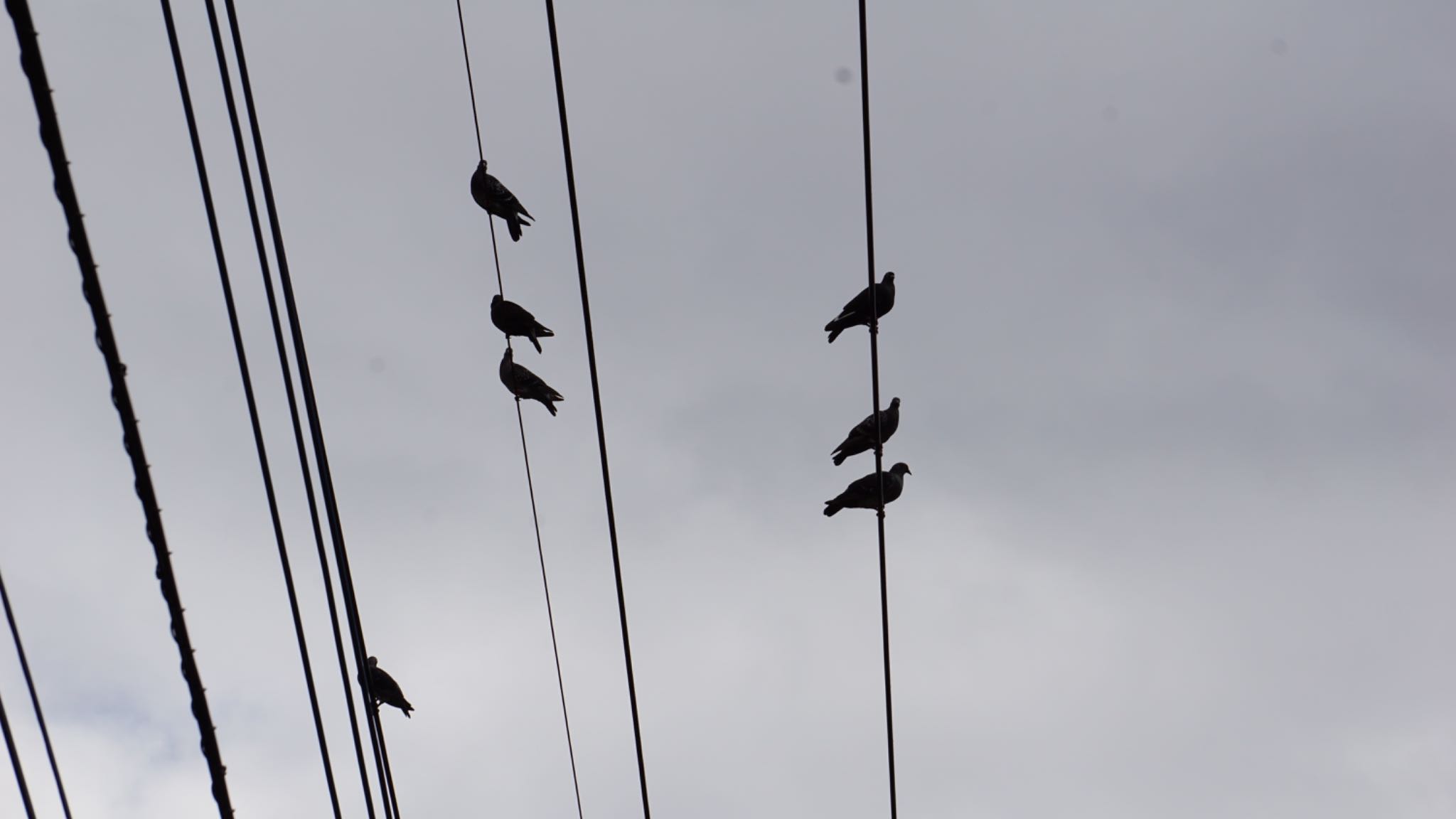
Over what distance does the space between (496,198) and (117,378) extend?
6888mm

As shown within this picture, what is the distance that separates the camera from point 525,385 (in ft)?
38.9

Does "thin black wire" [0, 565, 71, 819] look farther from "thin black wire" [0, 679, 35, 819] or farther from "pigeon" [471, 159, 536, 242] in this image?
"pigeon" [471, 159, 536, 242]

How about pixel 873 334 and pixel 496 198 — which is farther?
pixel 496 198

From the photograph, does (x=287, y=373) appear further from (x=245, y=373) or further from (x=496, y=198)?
(x=496, y=198)


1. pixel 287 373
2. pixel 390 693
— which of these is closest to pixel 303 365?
pixel 287 373

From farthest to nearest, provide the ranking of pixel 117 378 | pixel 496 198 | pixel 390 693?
pixel 496 198, pixel 390 693, pixel 117 378

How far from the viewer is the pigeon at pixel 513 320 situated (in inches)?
455

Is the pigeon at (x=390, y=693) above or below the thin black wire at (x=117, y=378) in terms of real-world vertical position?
below

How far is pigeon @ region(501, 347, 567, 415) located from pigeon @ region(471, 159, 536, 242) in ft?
3.75

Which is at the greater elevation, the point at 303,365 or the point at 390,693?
the point at 303,365

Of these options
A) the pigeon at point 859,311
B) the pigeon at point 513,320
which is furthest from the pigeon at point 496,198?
the pigeon at point 859,311

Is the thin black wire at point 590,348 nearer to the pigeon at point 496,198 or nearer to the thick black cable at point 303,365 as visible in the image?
the thick black cable at point 303,365

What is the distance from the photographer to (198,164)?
206 inches

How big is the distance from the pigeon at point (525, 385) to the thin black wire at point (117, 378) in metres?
6.68
